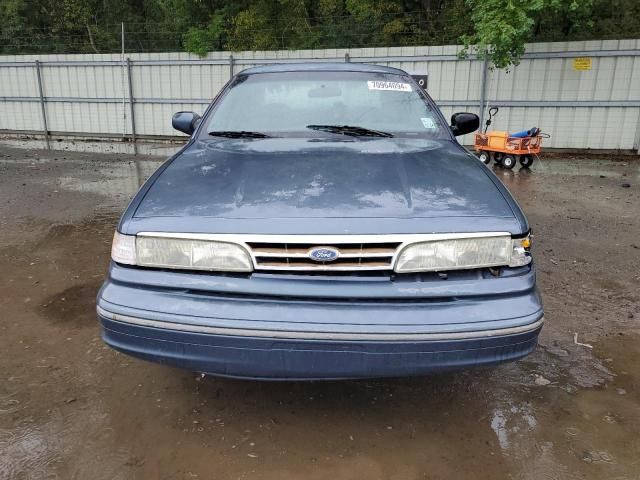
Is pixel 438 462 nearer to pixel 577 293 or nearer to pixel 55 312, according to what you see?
pixel 577 293

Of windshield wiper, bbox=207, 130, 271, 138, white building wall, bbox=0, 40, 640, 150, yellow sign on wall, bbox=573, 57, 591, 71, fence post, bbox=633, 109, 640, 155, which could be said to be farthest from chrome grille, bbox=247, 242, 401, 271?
fence post, bbox=633, 109, 640, 155

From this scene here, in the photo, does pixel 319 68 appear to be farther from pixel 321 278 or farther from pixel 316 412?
pixel 316 412

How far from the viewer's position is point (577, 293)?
4125mm

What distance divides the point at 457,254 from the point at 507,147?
27.6ft

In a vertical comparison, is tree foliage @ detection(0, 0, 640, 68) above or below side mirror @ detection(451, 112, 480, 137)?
above

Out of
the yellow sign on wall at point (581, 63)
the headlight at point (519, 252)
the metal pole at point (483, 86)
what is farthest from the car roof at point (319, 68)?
the yellow sign on wall at point (581, 63)

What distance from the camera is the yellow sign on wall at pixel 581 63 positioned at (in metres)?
12.0

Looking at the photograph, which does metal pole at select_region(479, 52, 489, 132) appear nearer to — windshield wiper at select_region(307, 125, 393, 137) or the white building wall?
the white building wall

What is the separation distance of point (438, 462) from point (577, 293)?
2453 millimetres

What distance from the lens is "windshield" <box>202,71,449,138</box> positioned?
334cm

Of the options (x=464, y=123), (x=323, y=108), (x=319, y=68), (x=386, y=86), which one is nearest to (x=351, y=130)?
(x=323, y=108)

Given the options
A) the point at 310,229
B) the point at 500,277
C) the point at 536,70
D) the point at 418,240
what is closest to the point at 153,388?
the point at 310,229

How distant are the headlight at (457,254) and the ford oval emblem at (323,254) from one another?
0.26m

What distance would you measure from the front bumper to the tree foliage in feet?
34.2
